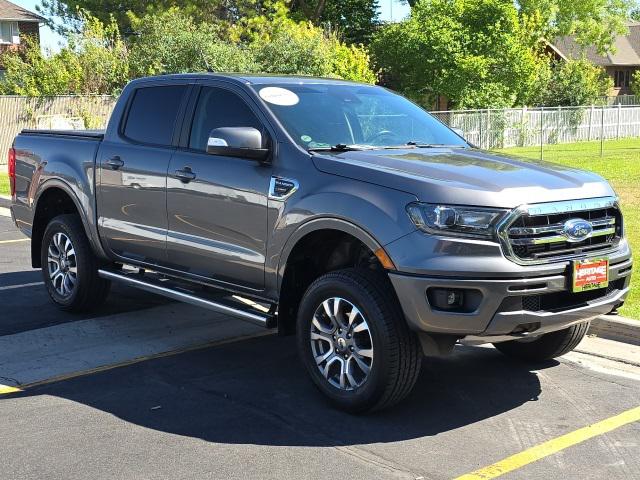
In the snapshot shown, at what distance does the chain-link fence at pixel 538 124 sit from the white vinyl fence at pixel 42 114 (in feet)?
38.1

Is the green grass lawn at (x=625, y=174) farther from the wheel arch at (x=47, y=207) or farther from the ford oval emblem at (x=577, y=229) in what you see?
the wheel arch at (x=47, y=207)

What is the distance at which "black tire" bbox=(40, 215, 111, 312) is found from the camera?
23.4 feet

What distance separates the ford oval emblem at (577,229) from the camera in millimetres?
4723

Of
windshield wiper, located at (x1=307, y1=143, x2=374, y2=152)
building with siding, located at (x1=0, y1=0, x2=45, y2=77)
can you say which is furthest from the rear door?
building with siding, located at (x1=0, y1=0, x2=45, y2=77)

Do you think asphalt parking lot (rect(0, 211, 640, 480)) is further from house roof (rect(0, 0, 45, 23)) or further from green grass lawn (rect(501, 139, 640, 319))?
house roof (rect(0, 0, 45, 23))

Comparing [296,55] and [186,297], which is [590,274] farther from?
[296,55]

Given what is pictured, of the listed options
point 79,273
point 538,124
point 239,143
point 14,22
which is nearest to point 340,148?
point 239,143

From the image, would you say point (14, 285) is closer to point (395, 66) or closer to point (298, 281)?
point (298, 281)

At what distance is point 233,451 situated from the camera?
4449mm

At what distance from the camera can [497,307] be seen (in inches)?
175

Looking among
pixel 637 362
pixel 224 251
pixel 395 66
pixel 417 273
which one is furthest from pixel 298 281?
pixel 395 66

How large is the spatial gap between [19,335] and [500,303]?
410cm

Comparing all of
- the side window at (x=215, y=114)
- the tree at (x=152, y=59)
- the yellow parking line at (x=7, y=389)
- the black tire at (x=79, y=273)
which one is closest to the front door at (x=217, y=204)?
the side window at (x=215, y=114)

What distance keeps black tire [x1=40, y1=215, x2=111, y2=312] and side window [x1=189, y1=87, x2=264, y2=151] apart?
5.41 feet
